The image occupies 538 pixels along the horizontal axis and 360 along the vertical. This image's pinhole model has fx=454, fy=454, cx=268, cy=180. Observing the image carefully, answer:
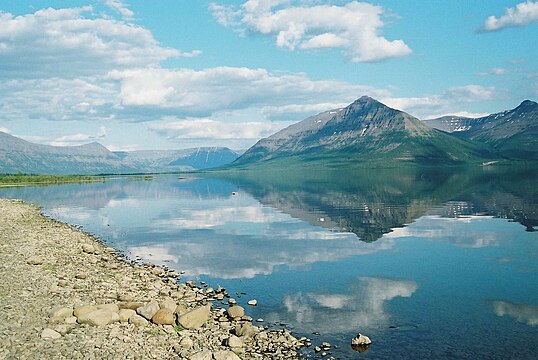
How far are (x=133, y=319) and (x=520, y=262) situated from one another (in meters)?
40.0

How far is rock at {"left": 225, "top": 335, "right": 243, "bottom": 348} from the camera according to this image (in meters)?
26.1

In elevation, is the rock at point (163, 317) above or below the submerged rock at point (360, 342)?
above

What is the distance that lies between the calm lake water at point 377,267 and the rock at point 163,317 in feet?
23.5

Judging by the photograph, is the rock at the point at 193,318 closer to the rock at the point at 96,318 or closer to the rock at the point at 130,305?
the rock at the point at 130,305

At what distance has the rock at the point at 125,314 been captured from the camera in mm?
28375

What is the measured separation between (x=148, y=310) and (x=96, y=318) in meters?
3.17

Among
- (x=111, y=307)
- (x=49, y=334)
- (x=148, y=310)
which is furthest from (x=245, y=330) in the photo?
(x=49, y=334)

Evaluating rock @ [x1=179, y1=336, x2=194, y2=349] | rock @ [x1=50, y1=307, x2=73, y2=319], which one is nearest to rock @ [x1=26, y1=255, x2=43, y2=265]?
rock @ [x1=50, y1=307, x2=73, y2=319]

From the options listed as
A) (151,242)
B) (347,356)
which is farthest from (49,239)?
(347,356)

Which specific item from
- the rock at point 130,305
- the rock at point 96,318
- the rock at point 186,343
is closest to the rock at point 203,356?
the rock at point 186,343

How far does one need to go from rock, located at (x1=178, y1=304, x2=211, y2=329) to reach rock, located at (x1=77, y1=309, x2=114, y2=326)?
433 cm

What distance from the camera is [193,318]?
2881 cm

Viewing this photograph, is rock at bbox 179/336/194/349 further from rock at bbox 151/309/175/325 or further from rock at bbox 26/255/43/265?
rock at bbox 26/255/43/265

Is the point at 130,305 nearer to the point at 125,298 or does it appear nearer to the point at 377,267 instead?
the point at 125,298
